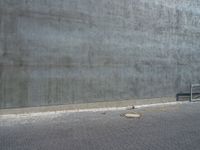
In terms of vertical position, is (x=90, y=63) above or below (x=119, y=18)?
below

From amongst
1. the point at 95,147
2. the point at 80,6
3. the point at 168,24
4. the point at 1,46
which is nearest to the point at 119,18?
the point at 80,6

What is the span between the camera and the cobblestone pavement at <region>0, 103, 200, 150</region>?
570cm

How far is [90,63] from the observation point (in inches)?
382

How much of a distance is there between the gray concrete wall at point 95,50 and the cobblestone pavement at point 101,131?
0.91m

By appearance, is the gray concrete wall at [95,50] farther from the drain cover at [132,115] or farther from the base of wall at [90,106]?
the drain cover at [132,115]

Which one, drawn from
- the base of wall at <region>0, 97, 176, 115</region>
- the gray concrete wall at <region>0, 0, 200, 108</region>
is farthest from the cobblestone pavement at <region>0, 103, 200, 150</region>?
the gray concrete wall at <region>0, 0, 200, 108</region>

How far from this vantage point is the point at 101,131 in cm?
682

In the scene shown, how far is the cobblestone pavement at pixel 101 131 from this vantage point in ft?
18.7

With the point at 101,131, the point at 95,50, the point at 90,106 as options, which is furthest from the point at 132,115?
the point at 95,50

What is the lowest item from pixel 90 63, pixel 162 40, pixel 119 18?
pixel 90 63

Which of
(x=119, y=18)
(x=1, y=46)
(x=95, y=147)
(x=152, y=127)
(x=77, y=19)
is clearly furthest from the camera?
(x=119, y=18)

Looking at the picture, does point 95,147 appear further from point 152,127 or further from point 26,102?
point 26,102

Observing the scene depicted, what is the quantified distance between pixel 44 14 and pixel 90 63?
7.47ft

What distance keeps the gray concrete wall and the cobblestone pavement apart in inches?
36.0
